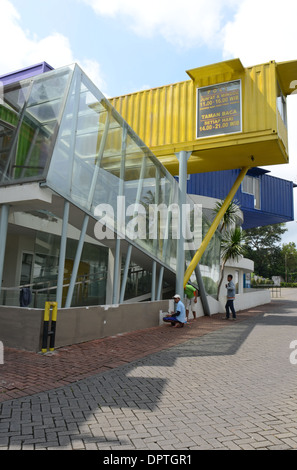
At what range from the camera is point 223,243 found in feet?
71.7

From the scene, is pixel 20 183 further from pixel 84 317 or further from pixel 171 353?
pixel 171 353

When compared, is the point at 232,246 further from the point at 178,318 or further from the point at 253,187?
the point at 253,187

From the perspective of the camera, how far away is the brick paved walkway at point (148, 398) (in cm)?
345

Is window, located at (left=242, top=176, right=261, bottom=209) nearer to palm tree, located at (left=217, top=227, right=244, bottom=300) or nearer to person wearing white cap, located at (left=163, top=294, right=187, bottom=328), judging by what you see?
palm tree, located at (left=217, top=227, right=244, bottom=300)

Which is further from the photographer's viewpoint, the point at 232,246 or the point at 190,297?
the point at 232,246

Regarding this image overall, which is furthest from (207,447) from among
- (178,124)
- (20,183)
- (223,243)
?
(223,243)

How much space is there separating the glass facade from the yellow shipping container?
399cm

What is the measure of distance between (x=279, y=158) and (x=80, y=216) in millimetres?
10621

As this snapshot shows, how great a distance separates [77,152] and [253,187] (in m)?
29.2

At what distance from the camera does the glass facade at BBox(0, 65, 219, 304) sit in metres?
7.76

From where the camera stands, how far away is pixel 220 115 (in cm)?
1494

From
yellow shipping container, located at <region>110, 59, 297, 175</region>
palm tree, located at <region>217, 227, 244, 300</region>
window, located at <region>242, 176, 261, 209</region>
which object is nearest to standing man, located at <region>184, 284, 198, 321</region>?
yellow shipping container, located at <region>110, 59, 297, 175</region>

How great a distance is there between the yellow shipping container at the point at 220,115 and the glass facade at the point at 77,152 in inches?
157

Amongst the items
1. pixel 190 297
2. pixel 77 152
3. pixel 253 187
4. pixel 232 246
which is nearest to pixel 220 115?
pixel 190 297
